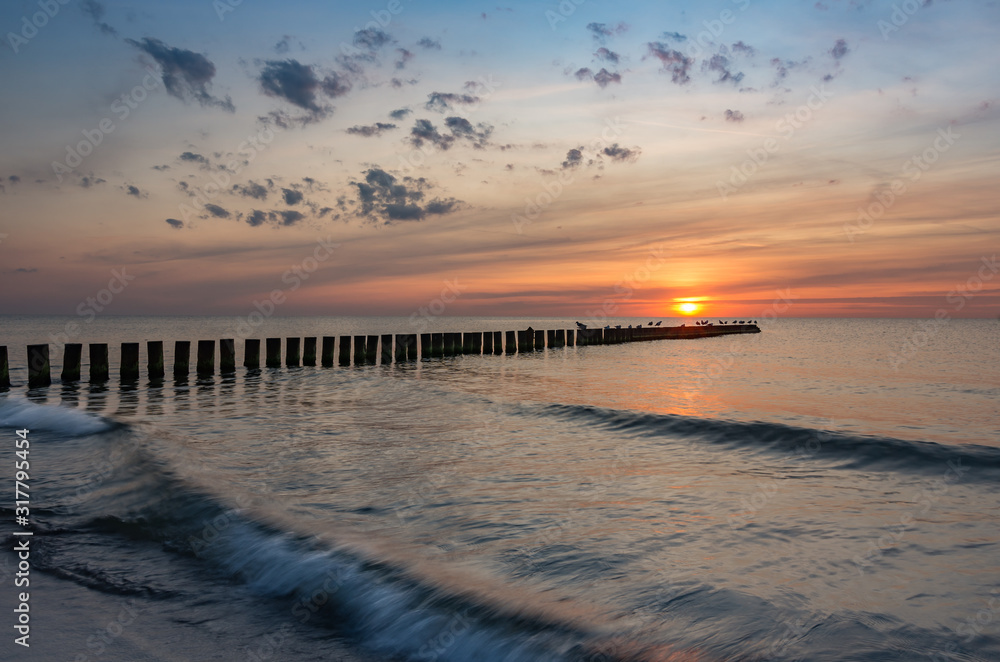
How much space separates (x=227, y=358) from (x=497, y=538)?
20492 mm

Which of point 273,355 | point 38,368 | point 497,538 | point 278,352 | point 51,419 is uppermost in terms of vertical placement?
point 278,352

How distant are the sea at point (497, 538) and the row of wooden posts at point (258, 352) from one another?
6.16 m

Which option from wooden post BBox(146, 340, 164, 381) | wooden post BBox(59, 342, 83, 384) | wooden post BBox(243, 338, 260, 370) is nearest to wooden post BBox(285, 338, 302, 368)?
wooden post BBox(243, 338, 260, 370)

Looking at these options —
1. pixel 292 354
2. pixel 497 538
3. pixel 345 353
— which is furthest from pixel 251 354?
pixel 497 538

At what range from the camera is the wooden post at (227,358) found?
2323cm

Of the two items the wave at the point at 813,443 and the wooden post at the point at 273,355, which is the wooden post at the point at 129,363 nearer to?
the wooden post at the point at 273,355

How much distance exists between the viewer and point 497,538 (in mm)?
5977

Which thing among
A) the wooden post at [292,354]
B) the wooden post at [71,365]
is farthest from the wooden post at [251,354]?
the wooden post at [71,365]

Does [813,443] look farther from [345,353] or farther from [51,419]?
[345,353]

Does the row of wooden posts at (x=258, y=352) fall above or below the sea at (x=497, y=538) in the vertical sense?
above

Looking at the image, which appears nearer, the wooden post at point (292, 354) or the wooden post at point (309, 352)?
the wooden post at point (292, 354)

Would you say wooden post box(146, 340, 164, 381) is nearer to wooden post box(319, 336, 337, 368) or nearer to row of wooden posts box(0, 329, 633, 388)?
row of wooden posts box(0, 329, 633, 388)

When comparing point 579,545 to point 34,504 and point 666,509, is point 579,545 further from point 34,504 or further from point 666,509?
point 34,504

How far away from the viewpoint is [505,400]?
648 inches
